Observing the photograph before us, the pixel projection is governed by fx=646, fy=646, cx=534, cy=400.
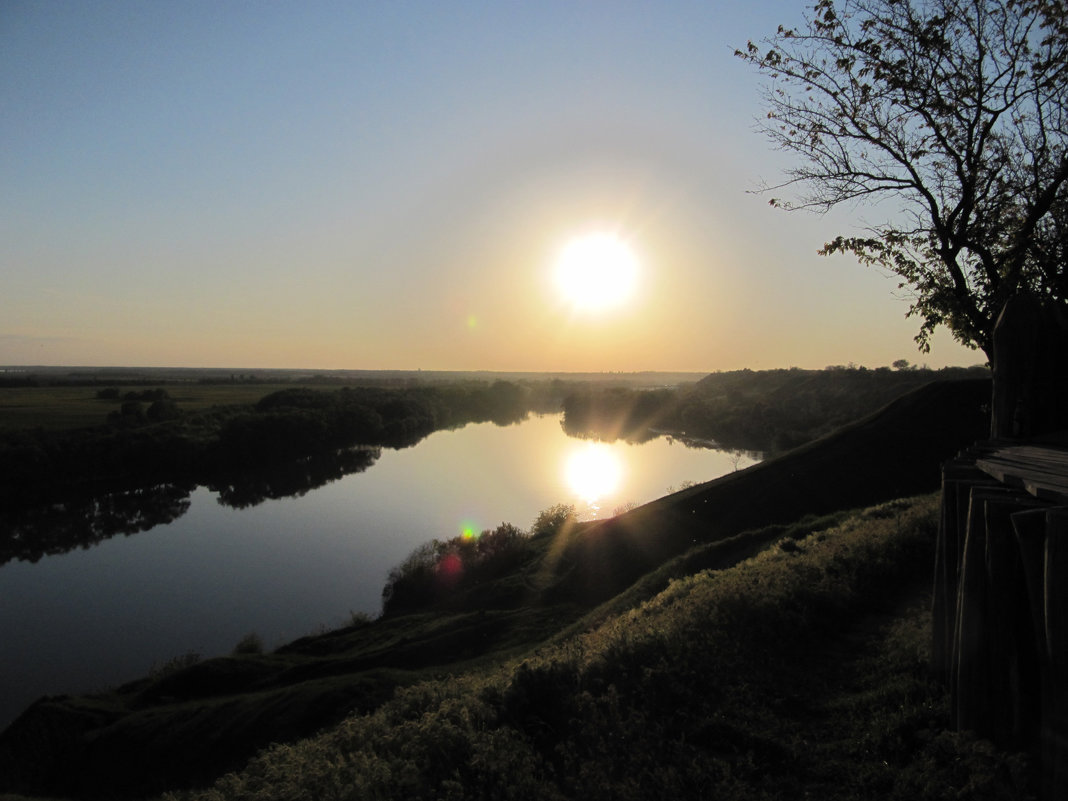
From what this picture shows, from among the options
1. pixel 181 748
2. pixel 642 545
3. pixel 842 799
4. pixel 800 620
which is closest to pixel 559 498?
pixel 642 545

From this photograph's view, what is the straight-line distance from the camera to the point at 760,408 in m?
96.6

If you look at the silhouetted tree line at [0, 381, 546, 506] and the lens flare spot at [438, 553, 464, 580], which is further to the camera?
the silhouetted tree line at [0, 381, 546, 506]

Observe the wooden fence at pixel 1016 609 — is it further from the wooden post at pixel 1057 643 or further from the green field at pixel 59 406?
the green field at pixel 59 406

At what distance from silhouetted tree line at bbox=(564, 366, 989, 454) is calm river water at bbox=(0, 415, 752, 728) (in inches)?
769

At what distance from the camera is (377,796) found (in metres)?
5.46

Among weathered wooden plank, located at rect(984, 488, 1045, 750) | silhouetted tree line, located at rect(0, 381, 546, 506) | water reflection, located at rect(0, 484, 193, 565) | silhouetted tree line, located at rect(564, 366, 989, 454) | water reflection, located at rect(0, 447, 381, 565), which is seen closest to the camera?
weathered wooden plank, located at rect(984, 488, 1045, 750)

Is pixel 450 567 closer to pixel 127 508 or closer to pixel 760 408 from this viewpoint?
pixel 127 508

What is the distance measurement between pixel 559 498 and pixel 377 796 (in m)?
49.6

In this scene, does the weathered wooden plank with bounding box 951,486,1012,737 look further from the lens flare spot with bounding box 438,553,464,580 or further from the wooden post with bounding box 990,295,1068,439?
the lens flare spot with bounding box 438,553,464,580

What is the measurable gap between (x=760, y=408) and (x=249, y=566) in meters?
78.2

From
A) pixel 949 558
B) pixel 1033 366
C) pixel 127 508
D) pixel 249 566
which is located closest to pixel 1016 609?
pixel 949 558

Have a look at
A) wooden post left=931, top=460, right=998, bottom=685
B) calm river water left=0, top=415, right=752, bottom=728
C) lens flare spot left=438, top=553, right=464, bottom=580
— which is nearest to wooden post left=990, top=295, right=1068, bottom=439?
wooden post left=931, top=460, right=998, bottom=685

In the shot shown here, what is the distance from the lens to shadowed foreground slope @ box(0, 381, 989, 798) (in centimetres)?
1412

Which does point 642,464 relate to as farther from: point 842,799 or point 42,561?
Answer: point 842,799
